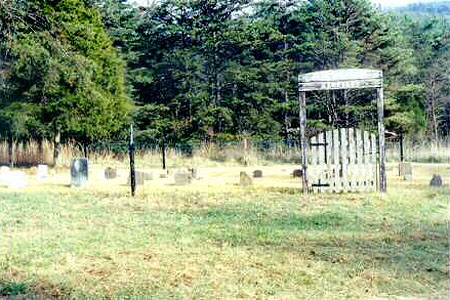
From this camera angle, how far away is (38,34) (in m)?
21.7

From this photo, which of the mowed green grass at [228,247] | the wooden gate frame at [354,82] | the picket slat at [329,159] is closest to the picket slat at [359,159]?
the wooden gate frame at [354,82]

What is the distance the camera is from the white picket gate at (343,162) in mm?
13133

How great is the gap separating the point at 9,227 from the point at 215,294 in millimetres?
4764

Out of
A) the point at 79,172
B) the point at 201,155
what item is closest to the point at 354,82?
the point at 79,172

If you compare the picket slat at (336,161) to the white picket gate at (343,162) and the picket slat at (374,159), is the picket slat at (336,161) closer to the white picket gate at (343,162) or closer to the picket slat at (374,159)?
the white picket gate at (343,162)

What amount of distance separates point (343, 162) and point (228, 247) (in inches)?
255

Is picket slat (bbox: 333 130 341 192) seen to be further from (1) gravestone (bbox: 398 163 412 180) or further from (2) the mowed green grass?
(1) gravestone (bbox: 398 163 412 180)

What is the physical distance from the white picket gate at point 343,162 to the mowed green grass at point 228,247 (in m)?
0.80

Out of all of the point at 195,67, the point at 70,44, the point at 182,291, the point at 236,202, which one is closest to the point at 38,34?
the point at 70,44

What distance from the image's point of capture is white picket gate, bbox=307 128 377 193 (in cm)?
1313

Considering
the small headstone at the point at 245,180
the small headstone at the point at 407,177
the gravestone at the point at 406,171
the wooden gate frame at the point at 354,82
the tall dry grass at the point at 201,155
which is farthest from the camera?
the tall dry grass at the point at 201,155

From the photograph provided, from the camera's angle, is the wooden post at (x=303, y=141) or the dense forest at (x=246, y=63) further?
Answer: the dense forest at (x=246, y=63)

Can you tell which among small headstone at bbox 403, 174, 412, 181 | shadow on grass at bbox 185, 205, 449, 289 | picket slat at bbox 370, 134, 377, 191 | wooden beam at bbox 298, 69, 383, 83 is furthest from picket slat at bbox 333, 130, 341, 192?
small headstone at bbox 403, 174, 412, 181

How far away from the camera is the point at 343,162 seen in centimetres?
1317
